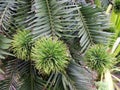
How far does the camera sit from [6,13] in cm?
56

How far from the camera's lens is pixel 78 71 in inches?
20.9

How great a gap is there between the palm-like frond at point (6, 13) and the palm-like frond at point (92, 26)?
0.15 m

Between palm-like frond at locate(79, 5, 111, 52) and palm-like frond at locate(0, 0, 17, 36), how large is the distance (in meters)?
0.15

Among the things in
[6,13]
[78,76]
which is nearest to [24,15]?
[6,13]

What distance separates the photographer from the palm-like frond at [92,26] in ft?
1.53

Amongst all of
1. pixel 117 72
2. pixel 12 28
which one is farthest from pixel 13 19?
pixel 117 72

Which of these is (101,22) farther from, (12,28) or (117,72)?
(117,72)

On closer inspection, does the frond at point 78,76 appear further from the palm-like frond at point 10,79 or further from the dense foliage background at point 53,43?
the palm-like frond at point 10,79

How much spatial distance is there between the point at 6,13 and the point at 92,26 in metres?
0.19

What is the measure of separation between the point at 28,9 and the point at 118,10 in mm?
245

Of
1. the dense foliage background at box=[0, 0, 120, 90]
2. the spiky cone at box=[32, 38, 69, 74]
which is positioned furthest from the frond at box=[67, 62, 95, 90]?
Answer: the spiky cone at box=[32, 38, 69, 74]

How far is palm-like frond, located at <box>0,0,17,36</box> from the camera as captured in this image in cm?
54

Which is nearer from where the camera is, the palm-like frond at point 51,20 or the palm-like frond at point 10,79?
the palm-like frond at point 51,20

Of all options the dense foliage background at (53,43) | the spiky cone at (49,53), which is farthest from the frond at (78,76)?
the spiky cone at (49,53)
